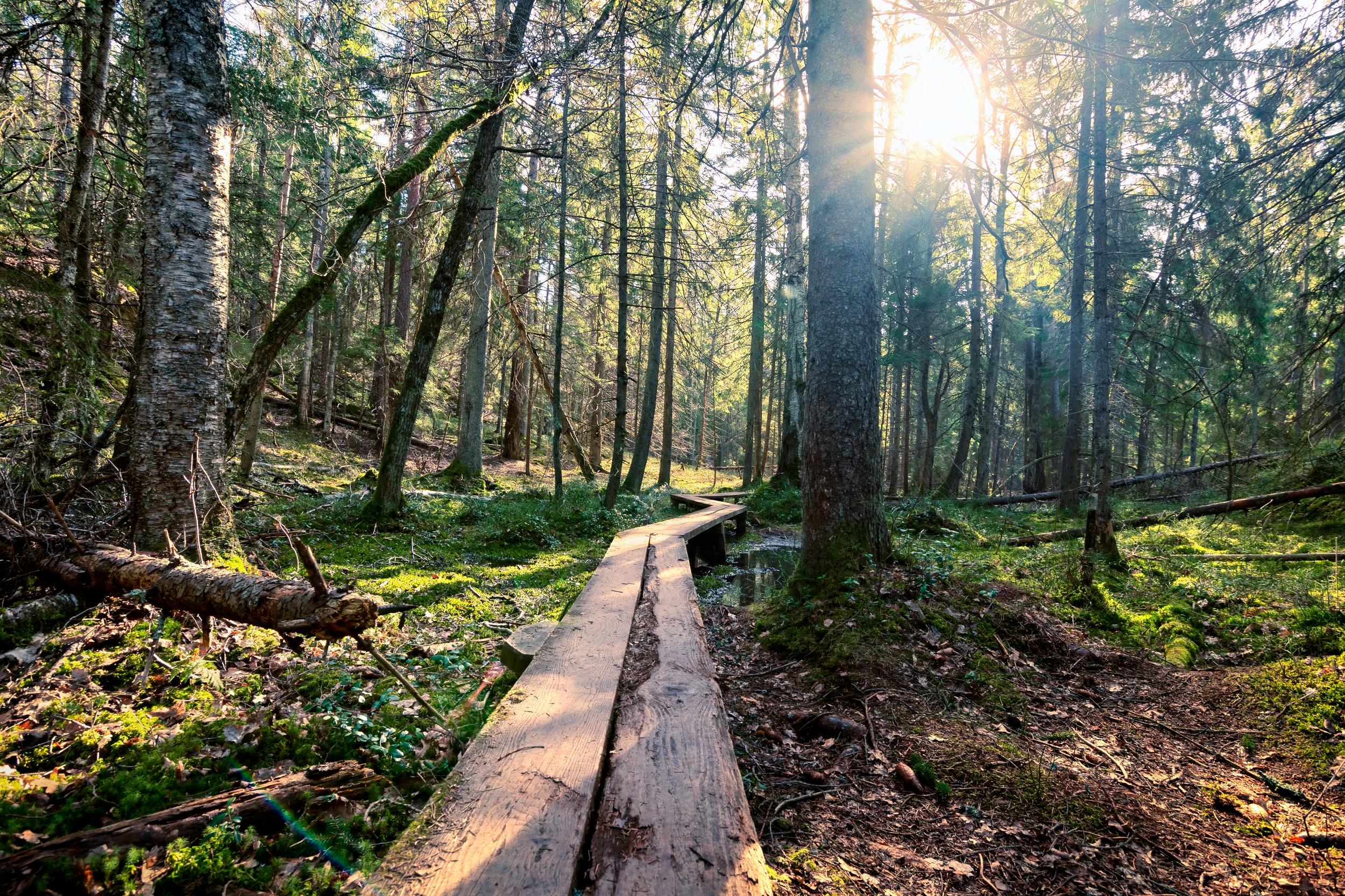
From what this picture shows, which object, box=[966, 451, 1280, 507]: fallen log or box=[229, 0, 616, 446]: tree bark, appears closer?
box=[229, 0, 616, 446]: tree bark

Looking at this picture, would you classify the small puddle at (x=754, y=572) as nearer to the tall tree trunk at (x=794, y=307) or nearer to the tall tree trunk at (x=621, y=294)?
the tall tree trunk at (x=621, y=294)

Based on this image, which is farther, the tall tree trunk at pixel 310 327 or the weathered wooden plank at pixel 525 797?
the tall tree trunk at pixel 310 327

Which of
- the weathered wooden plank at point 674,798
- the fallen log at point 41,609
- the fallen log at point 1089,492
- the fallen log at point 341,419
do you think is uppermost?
the fallen log at point 341,419

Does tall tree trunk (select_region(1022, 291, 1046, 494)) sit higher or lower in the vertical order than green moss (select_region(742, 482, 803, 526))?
Answer: higher

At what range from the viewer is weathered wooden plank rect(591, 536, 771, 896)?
1.40m

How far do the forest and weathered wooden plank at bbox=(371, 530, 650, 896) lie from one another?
1 cm

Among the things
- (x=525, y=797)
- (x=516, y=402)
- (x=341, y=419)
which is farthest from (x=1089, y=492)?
(x=341, y=419)

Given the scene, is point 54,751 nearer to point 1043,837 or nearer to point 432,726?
point 432,726

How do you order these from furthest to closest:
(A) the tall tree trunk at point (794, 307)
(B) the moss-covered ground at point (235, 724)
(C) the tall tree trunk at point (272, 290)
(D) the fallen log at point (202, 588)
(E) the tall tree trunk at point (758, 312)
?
(E) the tall tree trunk at point (758, 312) → (A) the tall tree trunk at point (794, 307) → (C) the tall tree trunk at point (272, 290) → (D) the fallen log at point (202, 588) → (B) the moss-covered ground at point (235, 724)

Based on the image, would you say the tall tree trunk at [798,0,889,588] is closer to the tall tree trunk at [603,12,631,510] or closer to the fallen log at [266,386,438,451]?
the tall tree trunk at [603,12,631,510]

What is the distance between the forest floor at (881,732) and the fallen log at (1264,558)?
34.0 inches

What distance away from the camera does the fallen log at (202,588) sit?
2035 mm

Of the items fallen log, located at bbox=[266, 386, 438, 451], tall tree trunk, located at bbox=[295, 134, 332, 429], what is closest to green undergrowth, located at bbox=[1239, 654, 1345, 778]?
tall tree trunk, located at bbox=[295, 134, 332, 429]

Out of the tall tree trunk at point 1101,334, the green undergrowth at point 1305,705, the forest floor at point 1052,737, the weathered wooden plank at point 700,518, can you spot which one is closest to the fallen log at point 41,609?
the forest floor at point 1052,737
